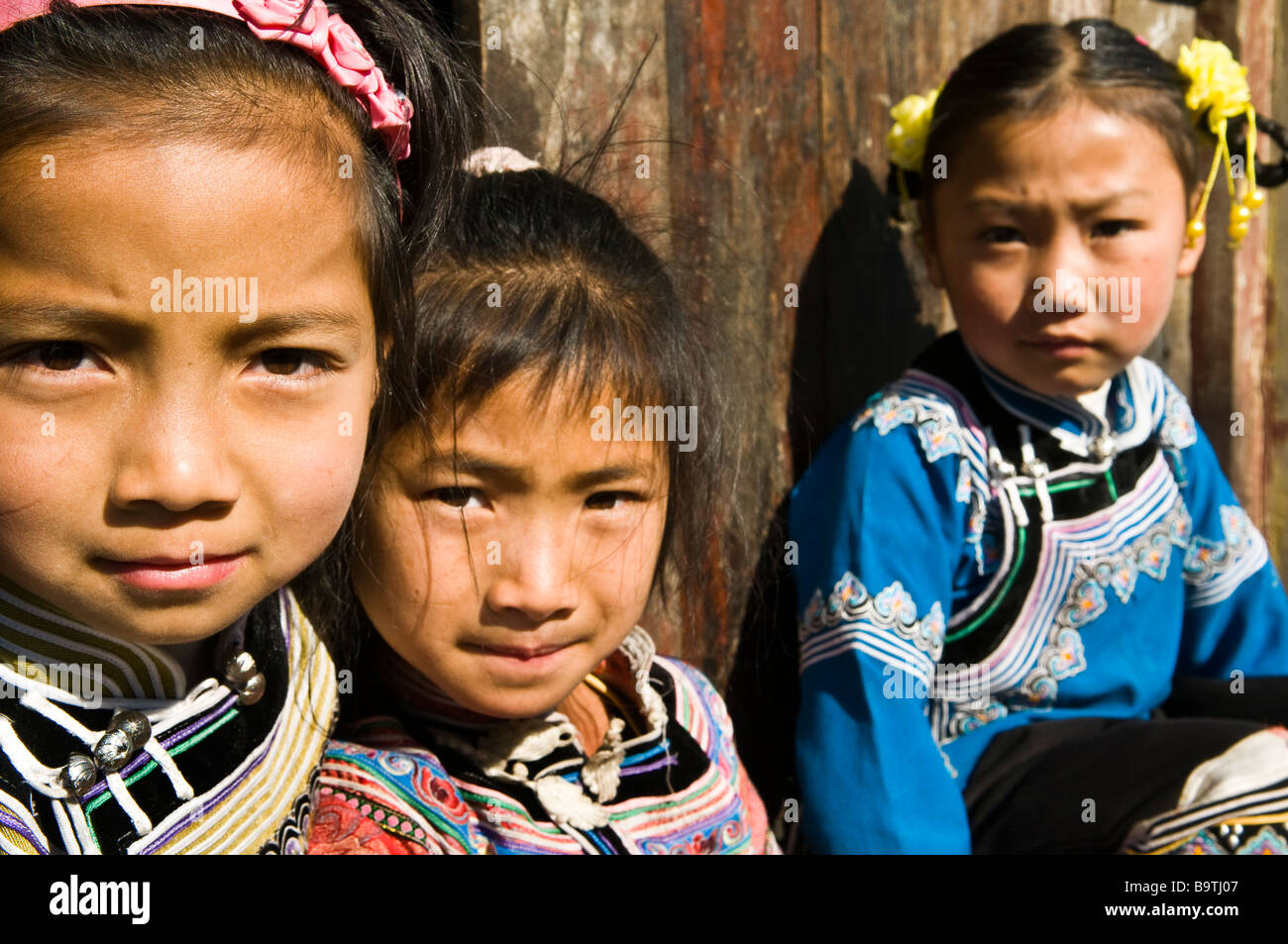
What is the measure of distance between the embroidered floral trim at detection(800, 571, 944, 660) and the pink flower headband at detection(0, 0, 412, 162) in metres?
0.98

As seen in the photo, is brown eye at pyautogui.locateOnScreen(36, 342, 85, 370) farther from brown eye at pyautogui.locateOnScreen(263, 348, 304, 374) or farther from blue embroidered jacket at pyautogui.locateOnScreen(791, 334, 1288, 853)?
blue embroidered jacket at pyautogui.locateOnScreen(791, 334, 1288, 853)

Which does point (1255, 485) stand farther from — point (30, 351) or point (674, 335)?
point (30, 351)

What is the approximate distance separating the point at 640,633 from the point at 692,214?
28.3 inches

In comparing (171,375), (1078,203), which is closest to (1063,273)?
(1078,203)

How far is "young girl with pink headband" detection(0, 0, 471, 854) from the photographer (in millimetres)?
1112

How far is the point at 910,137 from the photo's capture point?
7.43 feet

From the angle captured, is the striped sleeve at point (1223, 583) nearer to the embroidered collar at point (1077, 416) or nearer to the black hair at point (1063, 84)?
the embroidered collar at point (1077, 416)

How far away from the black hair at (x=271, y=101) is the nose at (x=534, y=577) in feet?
0.73

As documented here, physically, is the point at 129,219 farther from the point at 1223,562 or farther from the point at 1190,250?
the point at 1223,562

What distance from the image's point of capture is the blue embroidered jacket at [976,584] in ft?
6.34

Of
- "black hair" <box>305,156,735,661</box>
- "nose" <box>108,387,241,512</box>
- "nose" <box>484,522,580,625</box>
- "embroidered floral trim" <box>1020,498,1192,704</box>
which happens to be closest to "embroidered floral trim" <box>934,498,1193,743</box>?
"embroidered floral trim" <box>1020,498,1192,704</box>

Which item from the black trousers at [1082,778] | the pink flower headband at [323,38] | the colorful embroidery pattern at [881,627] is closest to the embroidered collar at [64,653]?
the pink flower headband at [323,38]

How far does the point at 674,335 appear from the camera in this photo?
5.52 ft

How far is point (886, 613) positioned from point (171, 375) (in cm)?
120
